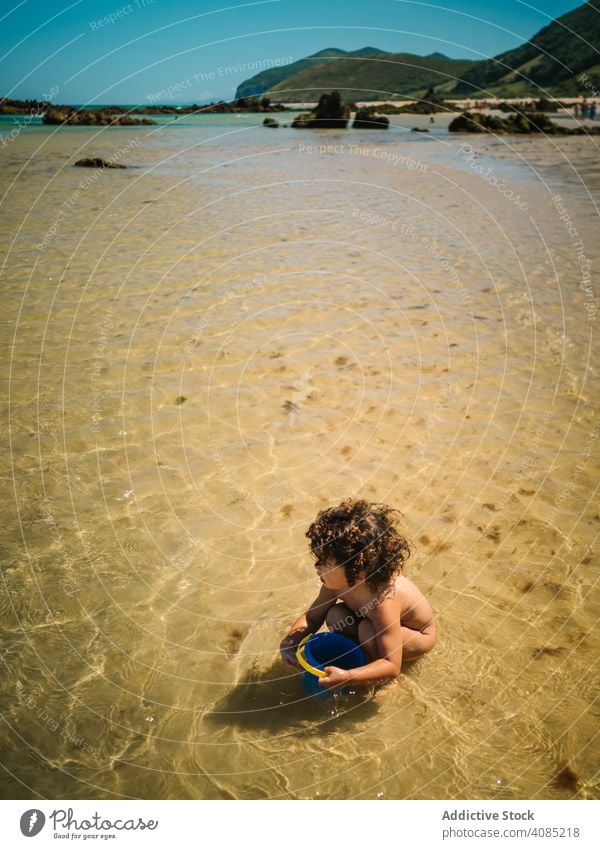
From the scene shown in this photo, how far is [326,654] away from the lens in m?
3.40

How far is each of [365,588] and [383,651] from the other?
36 centimetres

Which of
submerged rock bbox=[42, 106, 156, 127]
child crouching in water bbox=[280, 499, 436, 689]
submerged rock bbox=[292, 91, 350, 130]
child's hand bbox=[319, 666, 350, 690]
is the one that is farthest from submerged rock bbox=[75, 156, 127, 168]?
submerged rock bbox=[42, 106, 156, 127]

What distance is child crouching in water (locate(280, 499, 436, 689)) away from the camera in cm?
323

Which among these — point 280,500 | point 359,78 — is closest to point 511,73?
point 359,78

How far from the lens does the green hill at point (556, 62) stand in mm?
64438

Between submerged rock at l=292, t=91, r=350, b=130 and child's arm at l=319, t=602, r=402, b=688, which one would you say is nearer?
child's arm at l=319, t=602, r=402, b=688

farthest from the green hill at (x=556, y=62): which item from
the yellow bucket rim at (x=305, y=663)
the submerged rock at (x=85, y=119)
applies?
the yellow bucket rim at (x=305, y=663)

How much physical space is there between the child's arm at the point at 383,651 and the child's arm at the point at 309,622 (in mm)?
338

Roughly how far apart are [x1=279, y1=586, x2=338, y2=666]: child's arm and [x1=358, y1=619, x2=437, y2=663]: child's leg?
0.93 feet

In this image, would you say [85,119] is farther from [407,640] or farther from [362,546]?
[407,640]

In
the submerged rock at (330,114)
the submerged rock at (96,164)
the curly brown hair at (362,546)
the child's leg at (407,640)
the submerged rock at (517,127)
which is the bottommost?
the child's leg at (407,640)

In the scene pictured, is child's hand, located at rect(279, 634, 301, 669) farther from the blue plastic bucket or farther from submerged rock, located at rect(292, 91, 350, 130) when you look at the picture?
submerged rock, located at rect(292, 91, 350, 130)

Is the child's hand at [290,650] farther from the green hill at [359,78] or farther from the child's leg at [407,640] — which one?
the green hill at [359,78]
